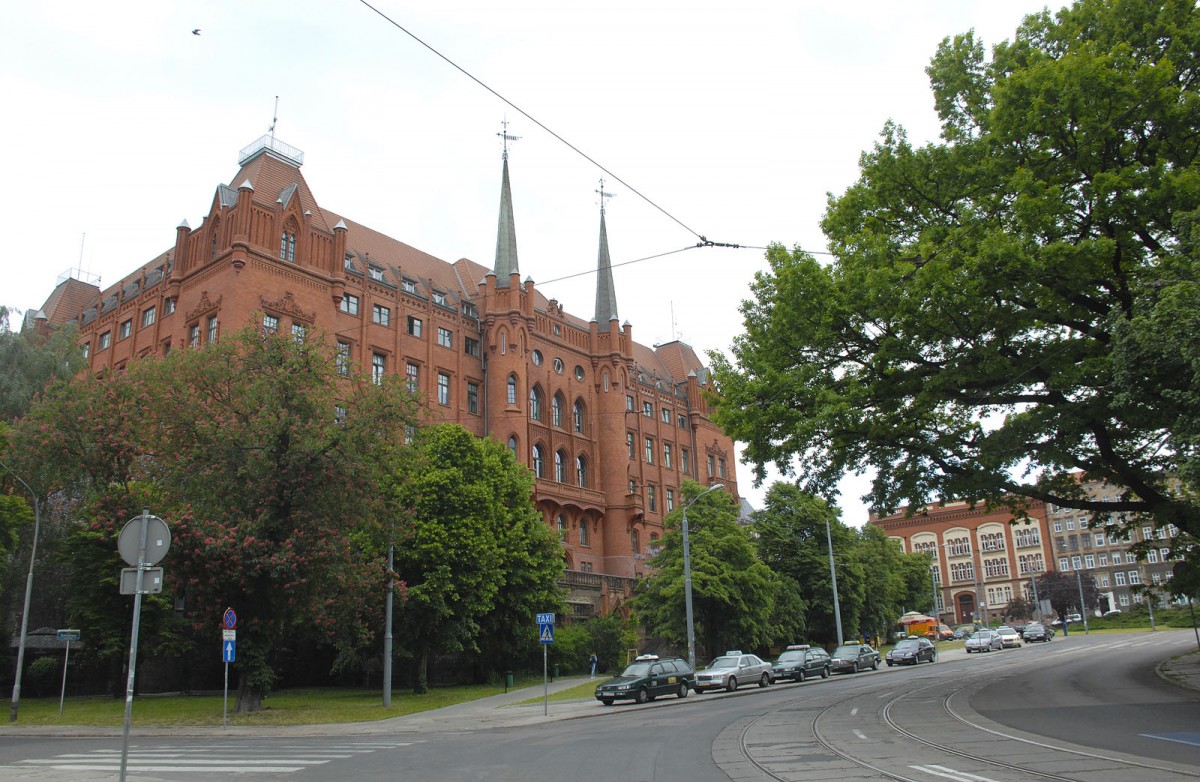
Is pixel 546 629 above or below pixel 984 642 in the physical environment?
above

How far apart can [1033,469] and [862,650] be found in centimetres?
2372

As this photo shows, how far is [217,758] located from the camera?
15.6 metres

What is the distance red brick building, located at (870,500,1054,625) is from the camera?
10525 centimetres

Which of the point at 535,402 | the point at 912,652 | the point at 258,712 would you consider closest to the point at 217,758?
the point at 258,712

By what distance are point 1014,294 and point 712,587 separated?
89.2 ft

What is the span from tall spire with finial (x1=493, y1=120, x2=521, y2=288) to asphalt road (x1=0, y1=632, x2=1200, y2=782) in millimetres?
36760

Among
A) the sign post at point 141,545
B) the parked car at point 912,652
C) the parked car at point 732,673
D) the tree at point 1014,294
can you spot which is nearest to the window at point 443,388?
the parked car at point 732,673

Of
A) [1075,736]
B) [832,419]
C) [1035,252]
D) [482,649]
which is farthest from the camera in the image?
[482,649]

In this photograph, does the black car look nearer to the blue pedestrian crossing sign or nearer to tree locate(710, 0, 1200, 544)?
tree locate(710, 0, 1200, 544)

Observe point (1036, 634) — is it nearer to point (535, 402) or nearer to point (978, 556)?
point (535, 402)

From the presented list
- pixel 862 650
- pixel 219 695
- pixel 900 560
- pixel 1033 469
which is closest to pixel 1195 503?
pixel 1033 469

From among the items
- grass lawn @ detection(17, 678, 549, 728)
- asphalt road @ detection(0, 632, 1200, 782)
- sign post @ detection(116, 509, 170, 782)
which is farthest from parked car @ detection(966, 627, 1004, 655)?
sign post @ detection(116, 509, 170, 782)

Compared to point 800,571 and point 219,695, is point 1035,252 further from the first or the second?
point 800,571

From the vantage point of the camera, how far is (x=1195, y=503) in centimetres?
1911
